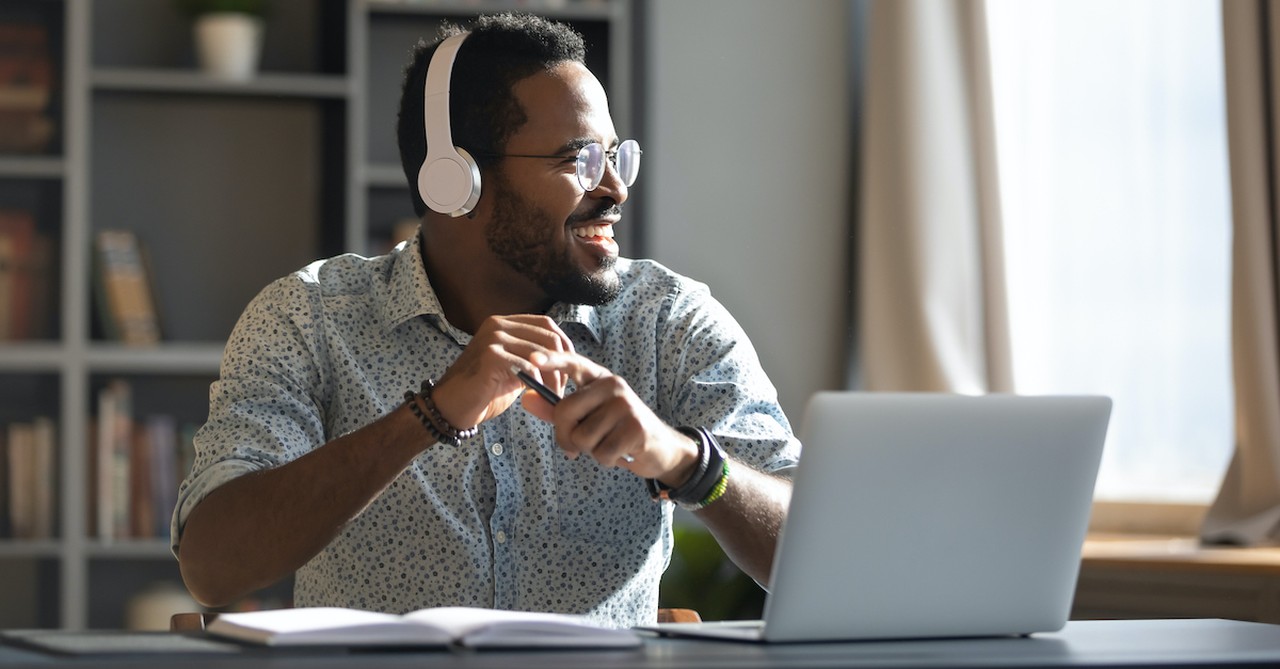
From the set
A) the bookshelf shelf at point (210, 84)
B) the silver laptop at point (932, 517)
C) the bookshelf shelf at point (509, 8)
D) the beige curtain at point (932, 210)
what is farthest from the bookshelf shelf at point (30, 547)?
the silver laptop at point (932, 517)

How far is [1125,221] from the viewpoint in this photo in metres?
3.07

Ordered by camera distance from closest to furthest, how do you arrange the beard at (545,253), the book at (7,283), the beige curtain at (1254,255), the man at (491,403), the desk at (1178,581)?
1. the man at (491,403)
2. the beard at (545,253)
3. the desk at (1178,581)
4. the beige curtain at (1254,255)
5. the book at (7,283)

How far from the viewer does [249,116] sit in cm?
345

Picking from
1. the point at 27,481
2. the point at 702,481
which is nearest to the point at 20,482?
the point at 27,481

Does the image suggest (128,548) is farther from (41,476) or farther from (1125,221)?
(1125,221)

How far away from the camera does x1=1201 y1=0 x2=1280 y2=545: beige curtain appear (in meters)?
2.70

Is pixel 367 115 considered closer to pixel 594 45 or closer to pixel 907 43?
pixel 594 45

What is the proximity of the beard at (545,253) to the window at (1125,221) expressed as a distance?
1511 millimetres

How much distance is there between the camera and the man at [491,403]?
60.9 inches

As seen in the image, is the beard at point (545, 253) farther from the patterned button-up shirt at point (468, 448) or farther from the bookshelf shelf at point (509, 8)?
the bookshelf shelf at point (509, 8)

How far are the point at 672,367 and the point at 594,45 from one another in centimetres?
171

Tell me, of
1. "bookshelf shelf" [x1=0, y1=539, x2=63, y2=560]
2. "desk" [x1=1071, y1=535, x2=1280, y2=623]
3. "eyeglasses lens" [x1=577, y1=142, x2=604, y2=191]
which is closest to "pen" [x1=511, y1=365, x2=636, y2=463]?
"eyeglasses lens" [x1=577, y1=142, x2=604, y2=191]

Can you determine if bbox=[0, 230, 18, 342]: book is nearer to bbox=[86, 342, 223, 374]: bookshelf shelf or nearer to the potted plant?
bbox=[86, 342, 223, 374]: bookshelf shelf

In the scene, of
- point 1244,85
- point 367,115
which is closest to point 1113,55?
point 1244,85
